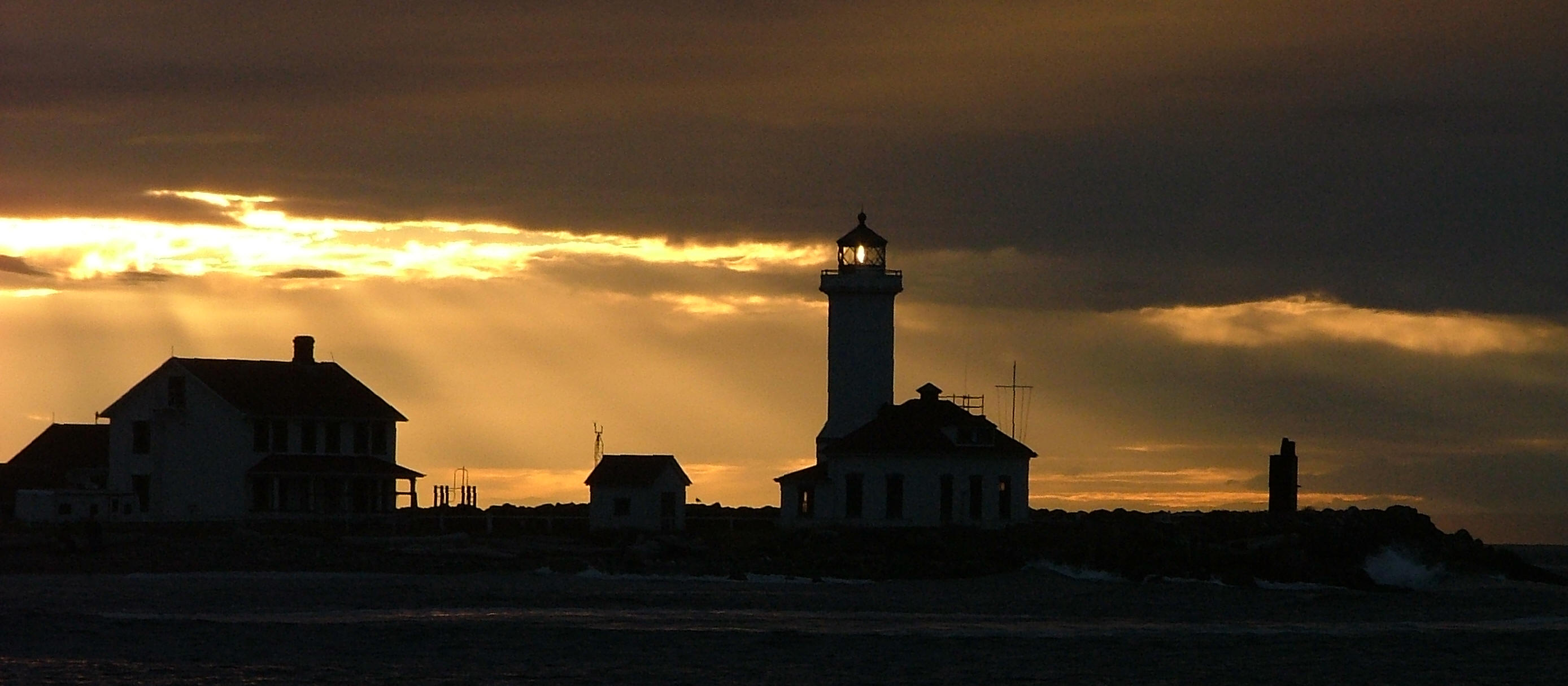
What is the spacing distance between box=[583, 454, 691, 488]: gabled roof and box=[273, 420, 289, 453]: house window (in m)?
9.41

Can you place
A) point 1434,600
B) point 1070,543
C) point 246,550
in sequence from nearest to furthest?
point 1434,600
point 246,550
point 1070,543

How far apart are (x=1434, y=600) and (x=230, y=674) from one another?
29412 mm

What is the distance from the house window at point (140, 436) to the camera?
66.9 metres

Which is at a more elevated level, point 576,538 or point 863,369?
point 863,369

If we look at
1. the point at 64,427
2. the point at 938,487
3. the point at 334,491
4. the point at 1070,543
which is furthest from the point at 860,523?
the point at 64,427

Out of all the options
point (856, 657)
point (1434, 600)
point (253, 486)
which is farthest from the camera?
point (253, 486)

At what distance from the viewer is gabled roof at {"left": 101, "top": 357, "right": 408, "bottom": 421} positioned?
216 ft

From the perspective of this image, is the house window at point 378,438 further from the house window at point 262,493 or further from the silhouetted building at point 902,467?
the silhouetted building at point 902,467

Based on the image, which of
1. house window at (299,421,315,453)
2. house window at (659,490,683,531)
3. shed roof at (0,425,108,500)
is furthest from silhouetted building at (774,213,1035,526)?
shed roof at (0,425,108,500)

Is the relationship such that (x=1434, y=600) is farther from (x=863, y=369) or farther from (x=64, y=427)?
(x=64, y=427)

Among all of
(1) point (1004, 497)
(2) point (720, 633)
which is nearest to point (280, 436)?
(1) point (1004, 497)

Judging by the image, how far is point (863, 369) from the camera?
65.4 metres

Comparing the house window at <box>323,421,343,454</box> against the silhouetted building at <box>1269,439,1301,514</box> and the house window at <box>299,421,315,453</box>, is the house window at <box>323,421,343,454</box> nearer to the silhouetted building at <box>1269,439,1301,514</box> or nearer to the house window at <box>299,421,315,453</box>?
the house window at <box>299,421,315,453</box>

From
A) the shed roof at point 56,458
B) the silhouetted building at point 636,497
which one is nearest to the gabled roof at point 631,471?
the silhouetted building at point 636,497
